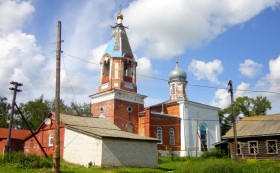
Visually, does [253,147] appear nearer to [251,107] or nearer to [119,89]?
[119,89]

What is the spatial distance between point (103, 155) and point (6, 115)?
38738 mm

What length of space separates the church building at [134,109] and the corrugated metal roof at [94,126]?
A: 9.84 ft

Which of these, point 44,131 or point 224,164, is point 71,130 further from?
point 224,164

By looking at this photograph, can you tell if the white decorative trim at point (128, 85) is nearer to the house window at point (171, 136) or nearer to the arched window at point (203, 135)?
the house window at point (171, 136)

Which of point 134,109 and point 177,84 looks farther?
point 177,84

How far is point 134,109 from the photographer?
38.6 metres

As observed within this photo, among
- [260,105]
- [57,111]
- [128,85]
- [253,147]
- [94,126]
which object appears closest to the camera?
[57,111]

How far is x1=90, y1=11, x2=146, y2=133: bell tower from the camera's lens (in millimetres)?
36906

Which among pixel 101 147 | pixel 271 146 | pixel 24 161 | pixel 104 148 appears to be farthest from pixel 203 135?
pixel 24 161

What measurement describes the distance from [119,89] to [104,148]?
12853 mm

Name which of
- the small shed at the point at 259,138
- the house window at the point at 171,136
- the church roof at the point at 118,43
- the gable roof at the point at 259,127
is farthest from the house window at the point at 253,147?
the church roof at the point at 118,43

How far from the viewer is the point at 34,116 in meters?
54.6

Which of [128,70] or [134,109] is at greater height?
[128,70]

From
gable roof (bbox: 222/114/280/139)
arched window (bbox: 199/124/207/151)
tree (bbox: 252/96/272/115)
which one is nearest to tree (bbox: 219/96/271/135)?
tree (bbox: 252/96/272/115)
